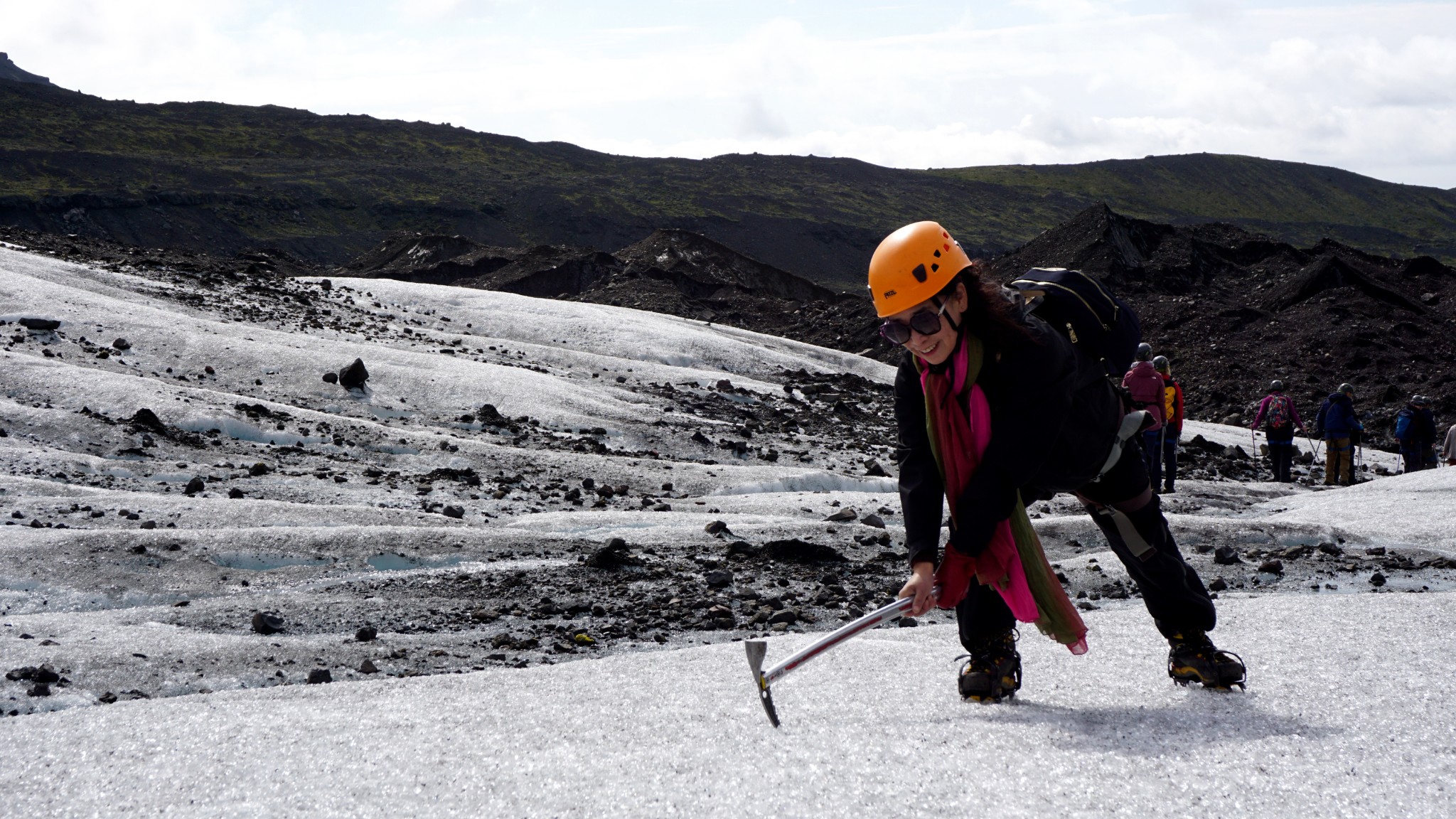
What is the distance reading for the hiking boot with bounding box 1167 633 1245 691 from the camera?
13.0 ft

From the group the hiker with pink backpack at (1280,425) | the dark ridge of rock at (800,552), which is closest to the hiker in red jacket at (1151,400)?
the hiker with pink backpack at (1280,425)

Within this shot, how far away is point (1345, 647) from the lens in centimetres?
456

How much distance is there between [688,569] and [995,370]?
15.9ft

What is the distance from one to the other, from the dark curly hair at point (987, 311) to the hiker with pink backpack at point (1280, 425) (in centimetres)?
1331

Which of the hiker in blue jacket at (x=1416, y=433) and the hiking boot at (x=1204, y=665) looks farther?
the hiker in blue jacket at (x=1416, y=433)

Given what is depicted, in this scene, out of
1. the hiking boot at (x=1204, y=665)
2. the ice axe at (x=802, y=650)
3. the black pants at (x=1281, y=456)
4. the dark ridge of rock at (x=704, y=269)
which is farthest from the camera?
the dark ridge of rock at (x=704, y=269)

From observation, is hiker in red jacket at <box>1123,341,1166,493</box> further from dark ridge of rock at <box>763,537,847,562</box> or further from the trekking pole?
the trekking pole

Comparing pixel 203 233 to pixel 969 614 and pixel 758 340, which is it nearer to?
pixel 758 340

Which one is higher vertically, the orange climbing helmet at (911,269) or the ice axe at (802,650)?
the orange climbing helmet at (911,269)

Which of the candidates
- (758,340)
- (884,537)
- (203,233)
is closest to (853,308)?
(758,340)

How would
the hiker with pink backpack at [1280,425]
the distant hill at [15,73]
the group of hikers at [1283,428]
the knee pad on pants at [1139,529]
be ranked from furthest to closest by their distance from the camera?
the distant hill at [15,73] < the hiker with pink backpack at [1280,425] < the group of hikers at [1283,428] < the knee pad on pants at [1139,529]

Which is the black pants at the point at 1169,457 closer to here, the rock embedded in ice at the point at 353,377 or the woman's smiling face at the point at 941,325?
the rock embedded in ice at the point at 353,377

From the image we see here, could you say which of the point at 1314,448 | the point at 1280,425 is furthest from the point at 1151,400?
the point at 1314,448

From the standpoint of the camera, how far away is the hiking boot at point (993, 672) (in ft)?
13.1
